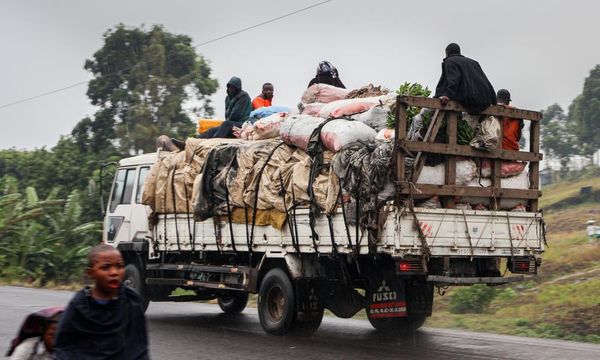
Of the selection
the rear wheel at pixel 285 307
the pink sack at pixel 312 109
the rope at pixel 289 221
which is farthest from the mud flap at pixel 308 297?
the pink sack at pixel 312 109

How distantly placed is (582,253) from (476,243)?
1002cm

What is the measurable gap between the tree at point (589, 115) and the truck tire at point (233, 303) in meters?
33.7

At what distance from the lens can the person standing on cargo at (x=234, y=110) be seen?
44.0 feet

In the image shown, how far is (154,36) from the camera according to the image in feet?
116

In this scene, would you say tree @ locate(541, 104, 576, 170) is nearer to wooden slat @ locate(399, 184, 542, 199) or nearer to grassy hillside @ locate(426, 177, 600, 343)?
grassy hillside @ locate(426, 177, 600, 343)

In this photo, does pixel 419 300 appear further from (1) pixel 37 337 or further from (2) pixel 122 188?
(1) pixel 37 337

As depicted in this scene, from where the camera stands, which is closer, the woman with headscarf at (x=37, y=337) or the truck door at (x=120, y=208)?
the woman with headscarf at (x=37, y=337)

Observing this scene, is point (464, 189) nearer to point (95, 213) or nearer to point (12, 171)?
point (95, 213)

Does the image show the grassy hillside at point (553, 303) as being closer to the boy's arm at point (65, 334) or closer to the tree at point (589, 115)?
the boy's arm at point (65, 334)

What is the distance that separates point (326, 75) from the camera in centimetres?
1301

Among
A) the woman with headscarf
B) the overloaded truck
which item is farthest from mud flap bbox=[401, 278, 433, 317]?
the woman with headscarf

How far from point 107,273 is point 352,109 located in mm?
6894

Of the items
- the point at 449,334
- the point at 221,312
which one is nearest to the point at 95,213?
the point at 221,312

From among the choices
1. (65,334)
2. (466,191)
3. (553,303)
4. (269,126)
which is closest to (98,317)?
(65,334)
